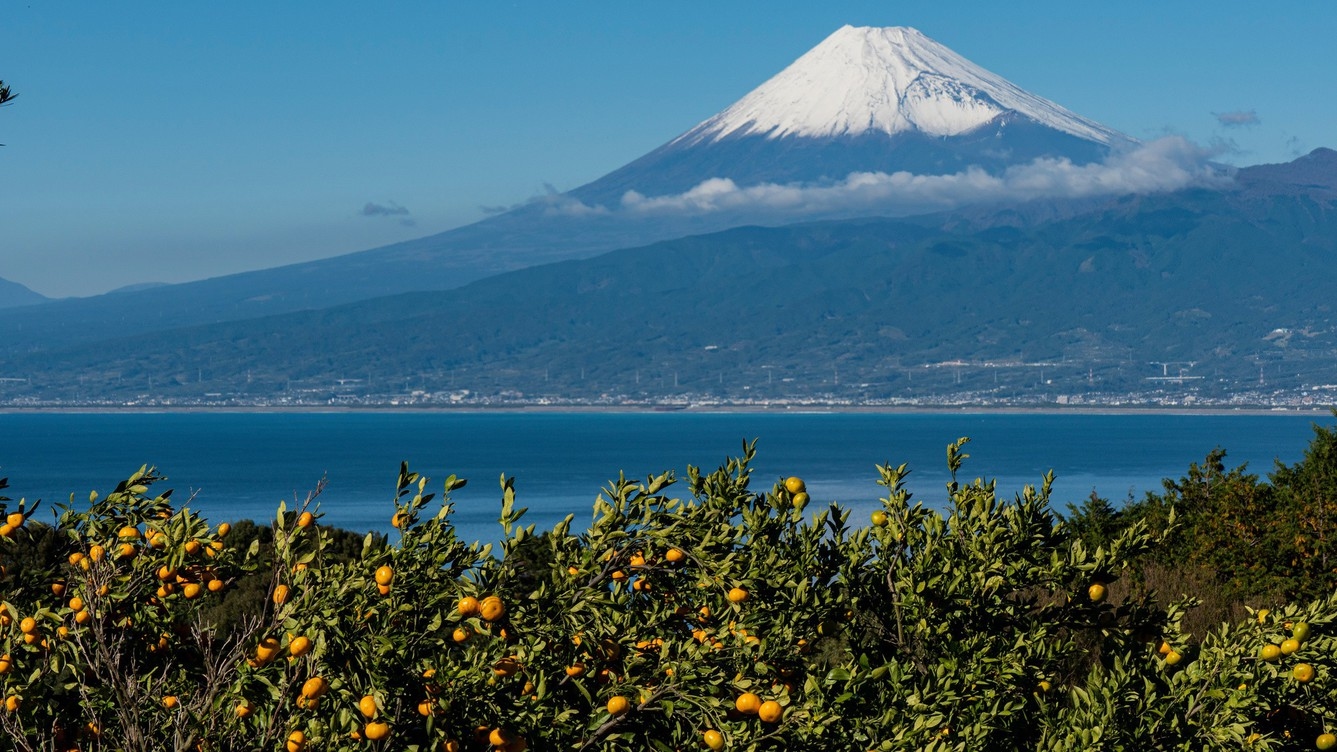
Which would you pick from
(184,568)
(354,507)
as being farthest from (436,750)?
(354,507)

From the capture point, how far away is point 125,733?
16.5 ft

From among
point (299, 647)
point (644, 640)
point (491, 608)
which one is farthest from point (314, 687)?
point (644, 640)

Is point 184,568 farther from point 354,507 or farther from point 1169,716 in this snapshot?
point 354,507

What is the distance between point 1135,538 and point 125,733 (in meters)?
3.95

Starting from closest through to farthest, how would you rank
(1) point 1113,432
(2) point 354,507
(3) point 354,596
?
(3) point 354,596
(2) point 354,507
(1) point 1113,432

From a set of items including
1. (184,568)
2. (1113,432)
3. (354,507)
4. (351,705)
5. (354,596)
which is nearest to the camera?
(351,705)

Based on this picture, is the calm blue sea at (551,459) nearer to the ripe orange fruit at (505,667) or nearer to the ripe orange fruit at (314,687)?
the ripe orange fruit at (505,667)

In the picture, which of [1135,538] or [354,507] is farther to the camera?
[354,507]

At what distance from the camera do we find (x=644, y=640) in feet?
19.6

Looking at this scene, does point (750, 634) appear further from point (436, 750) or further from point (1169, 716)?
point (1169, 716)

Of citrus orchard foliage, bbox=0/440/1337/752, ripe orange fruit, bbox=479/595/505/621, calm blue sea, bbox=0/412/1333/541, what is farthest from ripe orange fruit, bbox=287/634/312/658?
calm blue sea, bbox=0/412/1333/541

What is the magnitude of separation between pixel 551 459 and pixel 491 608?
129393 millimetres

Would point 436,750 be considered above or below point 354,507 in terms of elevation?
above

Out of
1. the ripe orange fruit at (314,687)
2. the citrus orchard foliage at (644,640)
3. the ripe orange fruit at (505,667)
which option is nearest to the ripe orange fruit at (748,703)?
the citrus orchard foliage at (644,640)
